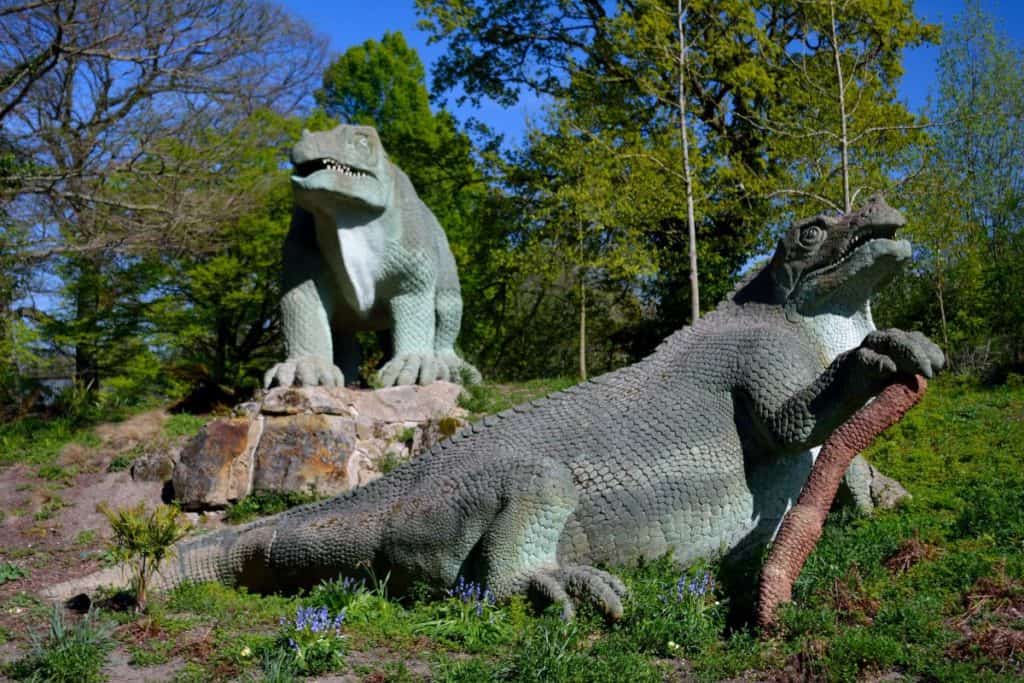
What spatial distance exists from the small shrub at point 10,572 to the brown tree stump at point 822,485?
549 cm

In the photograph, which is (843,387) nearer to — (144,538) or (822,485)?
(822,485)

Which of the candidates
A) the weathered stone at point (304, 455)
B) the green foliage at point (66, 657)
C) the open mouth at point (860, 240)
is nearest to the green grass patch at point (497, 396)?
the weathered stone at point (304, 455)

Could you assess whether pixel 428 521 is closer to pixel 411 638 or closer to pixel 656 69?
pixel 411 638

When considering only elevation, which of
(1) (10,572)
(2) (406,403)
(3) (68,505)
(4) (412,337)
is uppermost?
(4) (412,337)

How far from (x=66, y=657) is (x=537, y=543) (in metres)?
2.27

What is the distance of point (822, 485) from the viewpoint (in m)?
4.66

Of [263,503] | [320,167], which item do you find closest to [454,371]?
[320,167]

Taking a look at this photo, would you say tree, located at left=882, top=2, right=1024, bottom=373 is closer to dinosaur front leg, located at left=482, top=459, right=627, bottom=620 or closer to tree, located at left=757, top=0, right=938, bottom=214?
tree, located at left=757, top=0, right=938, bottom=214

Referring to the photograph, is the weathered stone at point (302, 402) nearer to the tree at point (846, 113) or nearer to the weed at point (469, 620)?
the weed at point (469, 620)

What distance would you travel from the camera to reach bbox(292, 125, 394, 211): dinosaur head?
8.64 metres

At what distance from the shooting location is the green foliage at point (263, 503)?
7867mm

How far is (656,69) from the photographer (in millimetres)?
17172

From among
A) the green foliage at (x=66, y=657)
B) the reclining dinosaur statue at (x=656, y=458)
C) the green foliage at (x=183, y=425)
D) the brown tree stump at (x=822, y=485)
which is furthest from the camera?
the green foliage at (x=183, y=425)

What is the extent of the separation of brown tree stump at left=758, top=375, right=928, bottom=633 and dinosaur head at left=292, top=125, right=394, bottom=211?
5425 millimetres
